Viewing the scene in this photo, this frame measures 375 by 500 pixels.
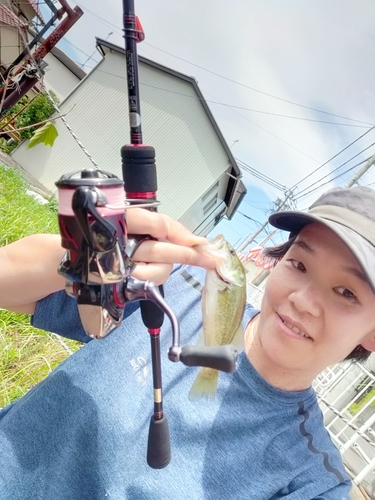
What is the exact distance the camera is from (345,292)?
4.50 ft

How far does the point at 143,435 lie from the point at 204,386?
0.29m

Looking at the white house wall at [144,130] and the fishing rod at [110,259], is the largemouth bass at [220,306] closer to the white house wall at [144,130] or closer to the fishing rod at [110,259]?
the fishing rod at [110,259]

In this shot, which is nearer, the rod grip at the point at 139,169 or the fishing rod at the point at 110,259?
the fishing rod at the point at 110,259

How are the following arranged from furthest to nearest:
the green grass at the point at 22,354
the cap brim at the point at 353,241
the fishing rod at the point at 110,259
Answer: the green grass at the point at 22,354 → the cap brim at the point at 353,241 → the fishing rod at the point at 110,259

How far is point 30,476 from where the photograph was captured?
1.34 m

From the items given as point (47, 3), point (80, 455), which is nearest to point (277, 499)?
point (80, 455)

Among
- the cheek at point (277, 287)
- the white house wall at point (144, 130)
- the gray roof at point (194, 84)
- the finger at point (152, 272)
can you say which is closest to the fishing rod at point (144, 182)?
the finger at point (152, 272)

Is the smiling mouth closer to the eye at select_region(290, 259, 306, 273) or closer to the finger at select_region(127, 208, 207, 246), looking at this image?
the eye at select_region(290, 259, 306, 273)

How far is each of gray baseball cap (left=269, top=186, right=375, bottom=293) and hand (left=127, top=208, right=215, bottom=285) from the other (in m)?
0.56

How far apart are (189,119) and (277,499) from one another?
12576 millimetres

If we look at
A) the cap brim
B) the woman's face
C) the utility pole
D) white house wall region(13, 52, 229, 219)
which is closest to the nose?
the woman's face

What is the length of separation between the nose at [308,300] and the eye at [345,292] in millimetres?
75

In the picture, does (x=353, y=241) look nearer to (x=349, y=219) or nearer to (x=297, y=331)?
(x=349, y=219)

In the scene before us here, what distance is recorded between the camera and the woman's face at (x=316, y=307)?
1.36 meters
